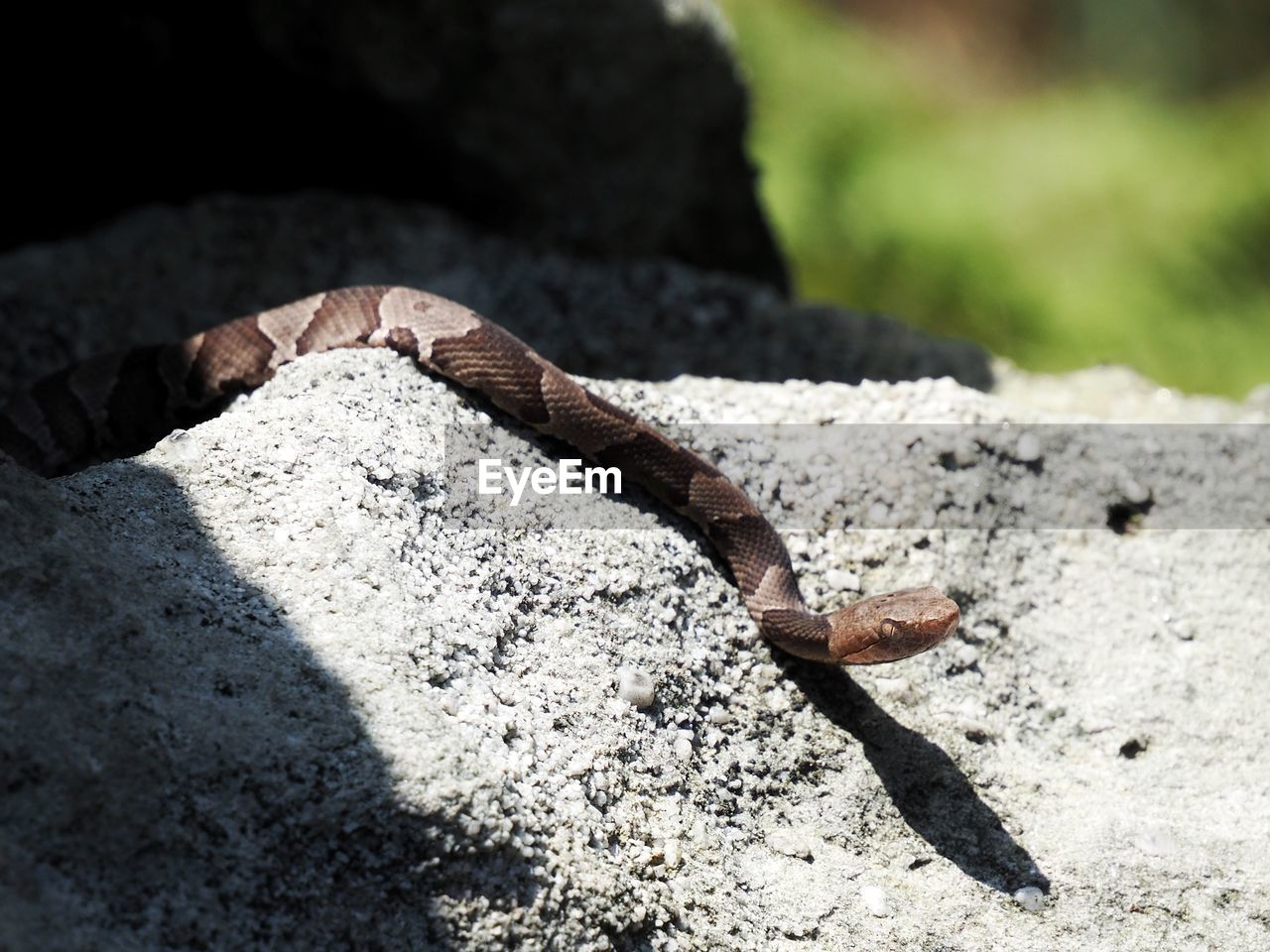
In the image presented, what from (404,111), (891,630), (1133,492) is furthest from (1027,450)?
(404,111)

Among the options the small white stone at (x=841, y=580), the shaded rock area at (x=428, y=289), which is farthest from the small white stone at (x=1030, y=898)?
the shaded rock area at (x=428, y=289)

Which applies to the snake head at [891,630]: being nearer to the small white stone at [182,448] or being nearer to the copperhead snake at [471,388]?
the copperhead snake at [471,388]

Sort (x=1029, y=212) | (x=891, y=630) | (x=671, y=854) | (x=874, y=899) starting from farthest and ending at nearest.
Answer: (x=1029, y=212) → (x=891, y=630) → (x=874, y=899) → (x=671, y=854)

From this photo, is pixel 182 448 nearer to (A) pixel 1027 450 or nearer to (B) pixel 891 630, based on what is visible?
(B) pixel 891 630

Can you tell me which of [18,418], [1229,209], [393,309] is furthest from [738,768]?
[1229,209]

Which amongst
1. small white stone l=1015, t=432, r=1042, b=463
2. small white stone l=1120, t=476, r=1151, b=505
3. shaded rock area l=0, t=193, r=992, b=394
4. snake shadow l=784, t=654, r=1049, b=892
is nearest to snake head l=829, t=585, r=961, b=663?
snake shadow l=784, t=654, r=1049, b=892

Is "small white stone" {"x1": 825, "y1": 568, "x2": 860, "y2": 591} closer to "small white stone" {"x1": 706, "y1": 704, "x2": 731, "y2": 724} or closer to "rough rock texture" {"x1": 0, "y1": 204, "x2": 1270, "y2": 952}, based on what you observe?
→ "rough rock texture" {"x1": 0, "y1": 204, "x2": 1270, "y2": 952}
